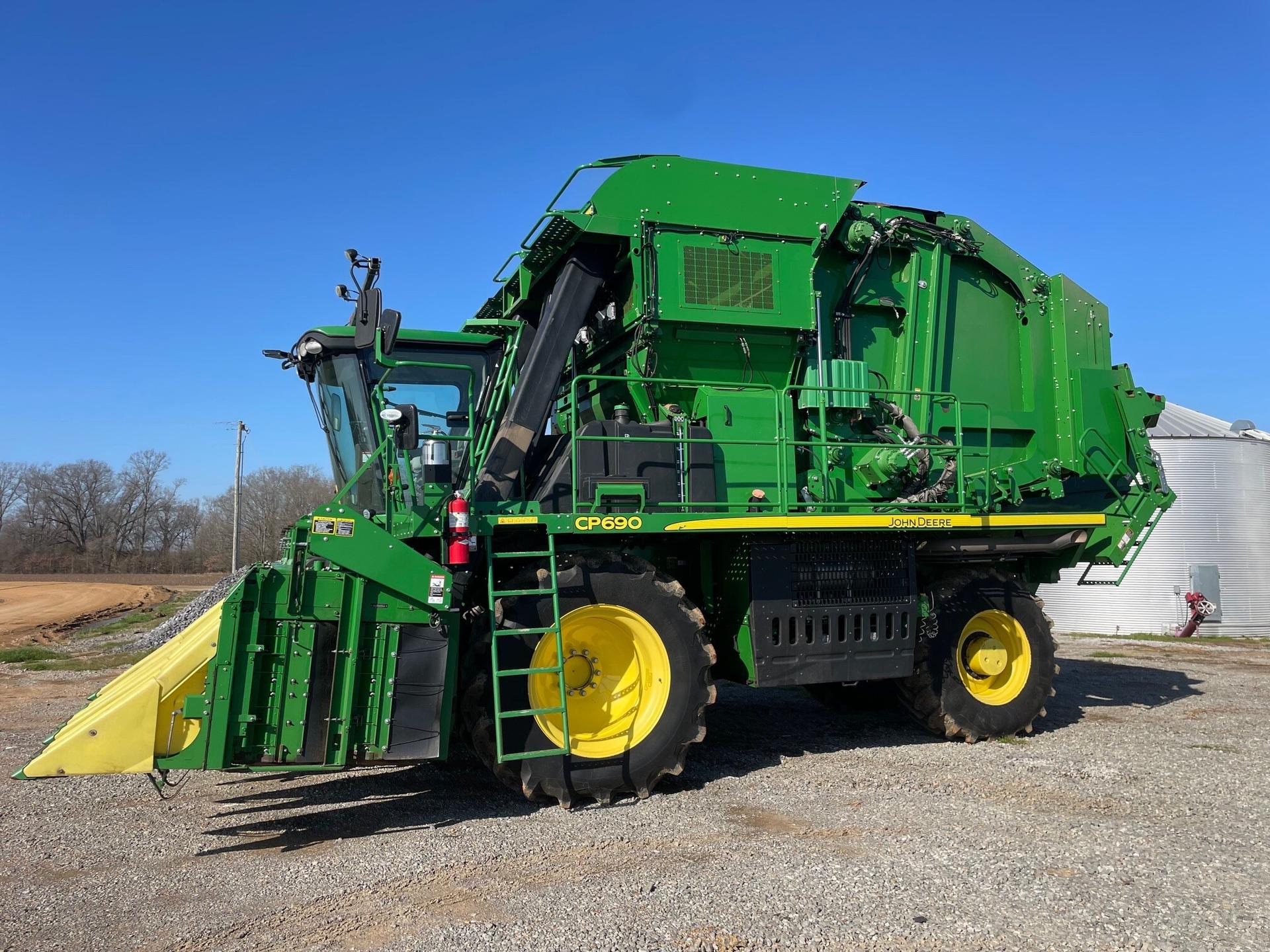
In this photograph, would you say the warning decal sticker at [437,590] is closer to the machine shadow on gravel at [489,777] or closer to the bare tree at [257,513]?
the machine shadow on gravel at [489,777]

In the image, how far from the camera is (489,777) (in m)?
7.64

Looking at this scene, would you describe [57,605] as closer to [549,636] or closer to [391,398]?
[391,398]

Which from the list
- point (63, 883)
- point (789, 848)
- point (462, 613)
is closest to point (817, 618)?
point (789, 848)

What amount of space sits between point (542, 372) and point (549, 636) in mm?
2185

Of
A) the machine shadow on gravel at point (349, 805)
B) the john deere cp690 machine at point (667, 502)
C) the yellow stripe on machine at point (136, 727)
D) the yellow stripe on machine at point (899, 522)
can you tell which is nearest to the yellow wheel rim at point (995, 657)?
the john deere cp690 machine at point (667, 502)

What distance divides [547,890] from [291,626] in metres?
2.43

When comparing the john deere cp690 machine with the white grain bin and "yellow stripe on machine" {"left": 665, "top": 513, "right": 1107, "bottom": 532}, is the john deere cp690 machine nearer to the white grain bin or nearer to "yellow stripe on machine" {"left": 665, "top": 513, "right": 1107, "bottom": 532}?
"yellow stripe on machine" {"left": 665, "top": 513, "right": 1107, "bottom": 532}

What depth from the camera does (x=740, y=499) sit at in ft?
25.5

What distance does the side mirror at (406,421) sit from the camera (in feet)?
20.3

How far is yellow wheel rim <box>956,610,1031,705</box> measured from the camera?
8.83 metres

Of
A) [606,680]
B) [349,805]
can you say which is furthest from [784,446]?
[349,805]

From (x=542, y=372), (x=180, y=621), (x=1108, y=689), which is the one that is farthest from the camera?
(x=180, y=621)

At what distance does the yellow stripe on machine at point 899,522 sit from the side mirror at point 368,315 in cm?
267

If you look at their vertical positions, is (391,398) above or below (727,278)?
below
